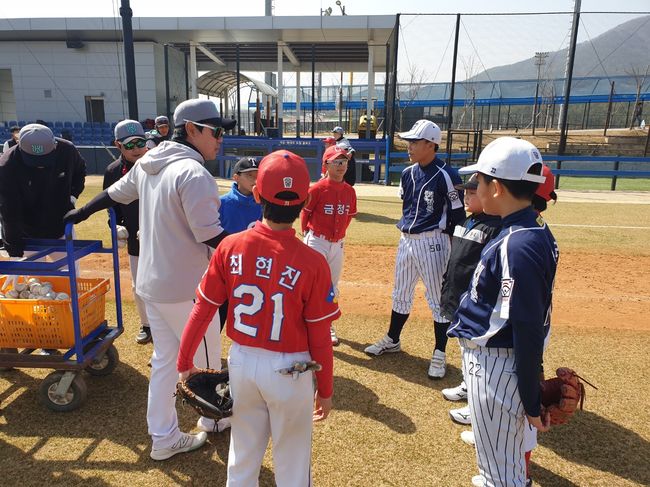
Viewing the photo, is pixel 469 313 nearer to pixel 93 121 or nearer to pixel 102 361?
pixel 102 361

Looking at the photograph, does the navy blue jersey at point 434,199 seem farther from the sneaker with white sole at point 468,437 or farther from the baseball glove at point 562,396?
the baseball glove at point 562,396

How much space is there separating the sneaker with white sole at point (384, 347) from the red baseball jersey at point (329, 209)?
3.76ft

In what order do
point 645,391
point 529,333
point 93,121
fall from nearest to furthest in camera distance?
point 529,333 → point 645,391 → point 93,121

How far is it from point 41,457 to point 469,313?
287 centimetres

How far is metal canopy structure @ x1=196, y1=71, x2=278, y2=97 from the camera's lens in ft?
86.4

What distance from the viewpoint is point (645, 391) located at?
3.99m

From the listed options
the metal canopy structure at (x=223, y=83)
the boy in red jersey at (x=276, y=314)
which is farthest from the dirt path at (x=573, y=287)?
the metal canopy structure at (x=223, y=83)

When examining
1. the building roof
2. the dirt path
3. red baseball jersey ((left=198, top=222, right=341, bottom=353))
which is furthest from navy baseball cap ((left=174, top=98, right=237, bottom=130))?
the building roof

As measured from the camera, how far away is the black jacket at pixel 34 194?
12.1ft

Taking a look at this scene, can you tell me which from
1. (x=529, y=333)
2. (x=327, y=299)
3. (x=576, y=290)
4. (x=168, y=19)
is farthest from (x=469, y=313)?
(x=168, y=19)

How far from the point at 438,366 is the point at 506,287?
2.40 meters

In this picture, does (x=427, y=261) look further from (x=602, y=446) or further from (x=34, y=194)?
(x=34, y=194)

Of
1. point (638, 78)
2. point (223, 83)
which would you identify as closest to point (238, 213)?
point (223, 83)

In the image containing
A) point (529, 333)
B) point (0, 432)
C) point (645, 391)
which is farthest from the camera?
point (645, 391)
